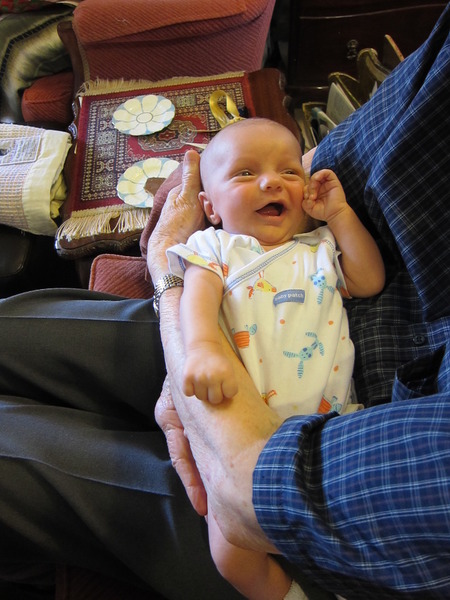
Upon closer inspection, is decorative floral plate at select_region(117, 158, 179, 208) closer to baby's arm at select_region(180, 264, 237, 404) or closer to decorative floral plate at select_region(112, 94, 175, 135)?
decorative floral plate at select_region(112, 94, 175, 135)

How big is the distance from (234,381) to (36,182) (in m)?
0.98

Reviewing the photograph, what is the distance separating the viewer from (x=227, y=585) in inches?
25.8

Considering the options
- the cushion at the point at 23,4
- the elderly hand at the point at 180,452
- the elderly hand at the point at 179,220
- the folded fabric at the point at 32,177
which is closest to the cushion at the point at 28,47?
the cushion at the point at 23,4

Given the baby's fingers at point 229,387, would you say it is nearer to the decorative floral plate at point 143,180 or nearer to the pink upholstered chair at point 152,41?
the decorative floral plate at point 143,180

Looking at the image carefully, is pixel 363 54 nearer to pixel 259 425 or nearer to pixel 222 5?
pixel 222 5

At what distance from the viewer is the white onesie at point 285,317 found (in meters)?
0.70

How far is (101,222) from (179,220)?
1.37 feet

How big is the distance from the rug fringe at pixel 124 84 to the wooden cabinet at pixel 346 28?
20.4 inches

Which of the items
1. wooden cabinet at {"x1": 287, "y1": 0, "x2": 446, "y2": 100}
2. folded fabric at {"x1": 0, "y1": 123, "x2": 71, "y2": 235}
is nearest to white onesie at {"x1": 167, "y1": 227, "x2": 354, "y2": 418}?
folded fabric at {"x1": 0, "y1": 123, "x2": 71, "y2": 235}

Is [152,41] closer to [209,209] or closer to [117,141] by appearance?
[117,141]

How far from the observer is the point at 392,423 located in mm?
462

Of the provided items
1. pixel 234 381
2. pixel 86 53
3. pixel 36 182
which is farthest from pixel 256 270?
pixel 86 53

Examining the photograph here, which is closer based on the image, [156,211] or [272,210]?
[272,210]

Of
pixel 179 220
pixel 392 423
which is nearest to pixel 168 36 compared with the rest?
pixel 179 220
